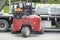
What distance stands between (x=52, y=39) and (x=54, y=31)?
289cm

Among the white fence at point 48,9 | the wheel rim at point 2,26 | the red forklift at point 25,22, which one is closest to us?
the red forklift at point 25,22

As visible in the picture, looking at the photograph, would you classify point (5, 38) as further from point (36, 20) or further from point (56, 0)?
point (56, 0)

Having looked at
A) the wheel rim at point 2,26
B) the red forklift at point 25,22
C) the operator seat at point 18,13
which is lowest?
the wheel rim at point 2,26

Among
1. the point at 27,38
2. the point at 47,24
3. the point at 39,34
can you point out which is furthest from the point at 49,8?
the point at 27,38

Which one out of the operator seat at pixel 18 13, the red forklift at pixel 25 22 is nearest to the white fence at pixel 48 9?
the red forklift at pixel 25 22

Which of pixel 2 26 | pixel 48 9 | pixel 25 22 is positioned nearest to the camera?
Answer: pixel 25 22

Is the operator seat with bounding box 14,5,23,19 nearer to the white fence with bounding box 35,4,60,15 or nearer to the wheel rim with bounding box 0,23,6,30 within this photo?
the wheel rim with bounding box 0,23,6,30

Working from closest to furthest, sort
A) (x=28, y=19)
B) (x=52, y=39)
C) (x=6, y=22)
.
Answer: (x=52, y=39), (x=28, y=19), (x=6, y=22)

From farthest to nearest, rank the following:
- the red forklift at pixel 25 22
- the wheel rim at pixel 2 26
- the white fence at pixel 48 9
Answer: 1. the white fence at pixel 48 9
2. the wheel rim at pixel 2 26
3. the red forklift at pixel 25 22

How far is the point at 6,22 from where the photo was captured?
1464 cm

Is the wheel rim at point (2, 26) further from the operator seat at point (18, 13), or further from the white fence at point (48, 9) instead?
the white fence at point (48, 9)

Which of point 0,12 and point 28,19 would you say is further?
point 0,12

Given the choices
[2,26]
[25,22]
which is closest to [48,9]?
[25,22]

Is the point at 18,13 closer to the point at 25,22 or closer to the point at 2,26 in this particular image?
the point at 25,22
